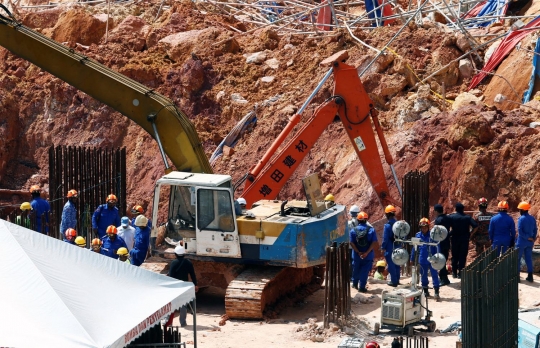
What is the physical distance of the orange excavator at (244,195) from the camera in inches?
705

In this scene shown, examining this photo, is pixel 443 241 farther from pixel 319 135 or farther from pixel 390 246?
pixel 319 135

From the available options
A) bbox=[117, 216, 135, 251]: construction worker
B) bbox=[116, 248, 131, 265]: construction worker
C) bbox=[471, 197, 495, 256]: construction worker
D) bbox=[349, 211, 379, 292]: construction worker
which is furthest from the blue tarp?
bbox=[116, 248, 131, 265]: construction worker

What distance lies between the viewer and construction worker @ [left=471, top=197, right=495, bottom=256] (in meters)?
19.6

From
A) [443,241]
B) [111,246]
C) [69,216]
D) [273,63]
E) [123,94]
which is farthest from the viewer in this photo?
[273,63]

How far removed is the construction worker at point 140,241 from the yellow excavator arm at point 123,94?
6.13ft

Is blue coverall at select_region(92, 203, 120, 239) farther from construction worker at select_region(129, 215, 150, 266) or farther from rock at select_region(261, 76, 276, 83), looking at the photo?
rock at select_region(261, 76, 276, 83)

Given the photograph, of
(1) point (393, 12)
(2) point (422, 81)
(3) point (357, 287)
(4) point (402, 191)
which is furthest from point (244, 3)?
(3) point (357, 287)

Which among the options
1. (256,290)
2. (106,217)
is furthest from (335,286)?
(106,217)

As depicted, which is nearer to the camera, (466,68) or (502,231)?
(502,231)

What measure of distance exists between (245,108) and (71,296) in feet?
49.3

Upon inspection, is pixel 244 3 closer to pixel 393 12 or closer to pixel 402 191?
pixel 393 12

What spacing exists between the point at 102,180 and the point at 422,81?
7509 mm

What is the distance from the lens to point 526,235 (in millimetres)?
18812

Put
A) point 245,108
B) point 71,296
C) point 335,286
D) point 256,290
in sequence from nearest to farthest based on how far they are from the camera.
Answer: point 71,296, point 335,286, point 256,290, point 245,108
